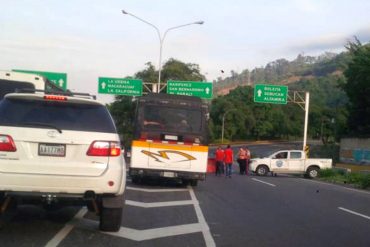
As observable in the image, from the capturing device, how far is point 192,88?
42.5 m

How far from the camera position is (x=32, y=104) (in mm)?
8273

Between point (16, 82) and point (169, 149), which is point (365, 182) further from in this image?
point (16, 82)

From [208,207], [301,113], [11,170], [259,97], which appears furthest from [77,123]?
[301,113]

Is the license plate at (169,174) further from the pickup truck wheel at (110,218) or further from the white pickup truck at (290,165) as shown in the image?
the white pickup truck at (290,165)

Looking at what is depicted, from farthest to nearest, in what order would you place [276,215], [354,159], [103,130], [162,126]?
[354,159] < [162,126] < [276,215] < [103,130]

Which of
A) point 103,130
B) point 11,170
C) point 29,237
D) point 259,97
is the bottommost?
point 29,237

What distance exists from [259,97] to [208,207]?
94.3 feet

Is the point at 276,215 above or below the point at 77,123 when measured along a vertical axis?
below

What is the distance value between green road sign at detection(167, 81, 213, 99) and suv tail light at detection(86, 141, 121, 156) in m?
33.8

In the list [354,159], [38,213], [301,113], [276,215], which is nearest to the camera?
[38,213]

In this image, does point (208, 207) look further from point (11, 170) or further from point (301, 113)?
point (301, 113)

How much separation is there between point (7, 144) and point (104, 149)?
4.23 feet

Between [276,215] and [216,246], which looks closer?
[216,246]

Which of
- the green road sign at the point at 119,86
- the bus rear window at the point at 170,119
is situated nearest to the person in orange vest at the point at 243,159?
the green road sign at the point at 119,86
